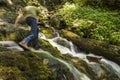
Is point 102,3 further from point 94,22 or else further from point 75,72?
point 75,72

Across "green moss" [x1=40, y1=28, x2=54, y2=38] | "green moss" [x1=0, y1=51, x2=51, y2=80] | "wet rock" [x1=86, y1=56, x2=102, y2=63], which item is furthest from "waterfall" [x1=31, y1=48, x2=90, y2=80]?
"green moss" [x1=40, y1=28, x2=54, y2=38]

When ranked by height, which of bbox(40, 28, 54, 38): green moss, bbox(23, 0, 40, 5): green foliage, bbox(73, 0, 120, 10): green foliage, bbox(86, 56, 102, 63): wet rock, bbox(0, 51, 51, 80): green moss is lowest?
bbox(86, 56, 102, 63): wet rock

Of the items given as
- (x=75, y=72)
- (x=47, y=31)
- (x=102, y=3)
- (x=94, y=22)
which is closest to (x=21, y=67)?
(x=75, y=72)

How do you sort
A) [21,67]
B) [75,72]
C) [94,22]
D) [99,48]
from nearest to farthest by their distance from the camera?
[21,67], [75,72], [99,48], [94,22]

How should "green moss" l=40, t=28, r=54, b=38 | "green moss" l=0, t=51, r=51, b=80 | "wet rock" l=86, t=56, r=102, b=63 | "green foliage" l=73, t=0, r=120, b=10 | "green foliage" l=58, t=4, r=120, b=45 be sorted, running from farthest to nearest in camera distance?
1. "green foliage" l=73, t=0, r=120, b=10
2. "green foliage" l=58, t=4, r=120, b=45
3. "green moss" l=40, t=28, r=54, b=38
4. "wet rock" l=86, t=56, r=102, b=63
5. "green moss" l=0, t=51, r=51, b=80

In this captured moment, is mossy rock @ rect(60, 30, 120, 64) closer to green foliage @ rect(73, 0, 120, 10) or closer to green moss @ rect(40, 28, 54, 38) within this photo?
green moss @ rect(40, 28, 54, 38)

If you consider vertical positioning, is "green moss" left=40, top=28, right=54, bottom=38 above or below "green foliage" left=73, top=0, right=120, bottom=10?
below

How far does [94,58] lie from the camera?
42.2ft

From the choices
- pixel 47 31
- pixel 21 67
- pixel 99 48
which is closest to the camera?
pixel 21 67

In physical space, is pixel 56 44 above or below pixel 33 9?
below

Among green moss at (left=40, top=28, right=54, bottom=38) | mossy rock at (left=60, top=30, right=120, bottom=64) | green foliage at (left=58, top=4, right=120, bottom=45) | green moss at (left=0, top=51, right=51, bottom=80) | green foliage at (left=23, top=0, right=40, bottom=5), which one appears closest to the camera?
green moss at (left=0, top=51, right=51, bottom=80)

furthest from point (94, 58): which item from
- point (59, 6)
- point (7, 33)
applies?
point (59, 6)

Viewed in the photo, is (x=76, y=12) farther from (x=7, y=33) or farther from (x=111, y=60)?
(x=7, y=33)

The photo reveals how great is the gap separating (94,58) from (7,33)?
4.01m
